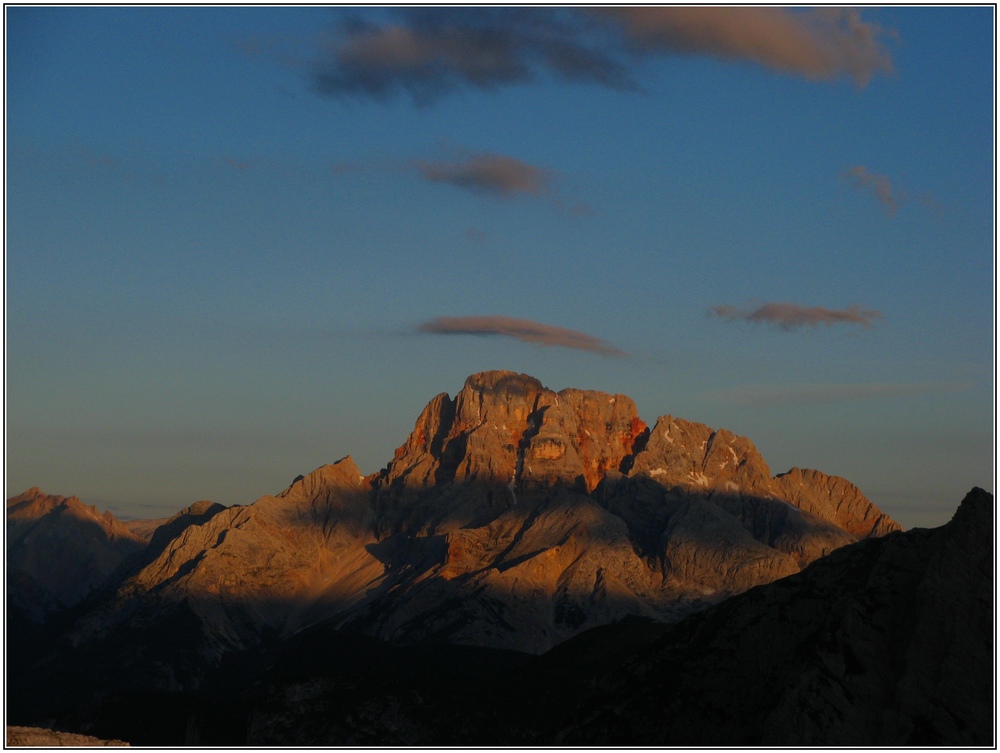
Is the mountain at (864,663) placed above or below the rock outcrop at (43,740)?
above

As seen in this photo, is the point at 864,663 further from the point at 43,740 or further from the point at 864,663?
the point at 43,740

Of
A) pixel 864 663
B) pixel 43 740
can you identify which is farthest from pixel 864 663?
pixel 43 740

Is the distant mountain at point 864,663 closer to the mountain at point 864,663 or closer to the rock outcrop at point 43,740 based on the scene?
the mountain at point 864,663

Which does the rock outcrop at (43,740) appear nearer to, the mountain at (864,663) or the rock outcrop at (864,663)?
the mountain at (864,663)

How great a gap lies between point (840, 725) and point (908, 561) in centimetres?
2608

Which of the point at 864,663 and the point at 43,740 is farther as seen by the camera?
the point at 864,663

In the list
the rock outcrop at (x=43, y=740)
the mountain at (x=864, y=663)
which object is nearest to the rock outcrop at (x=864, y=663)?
the mountain at (x=864, y=663)

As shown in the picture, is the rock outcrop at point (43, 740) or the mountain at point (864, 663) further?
the mountain at point (864, 663)

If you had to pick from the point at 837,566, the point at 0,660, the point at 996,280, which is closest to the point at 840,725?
the point at 837,566

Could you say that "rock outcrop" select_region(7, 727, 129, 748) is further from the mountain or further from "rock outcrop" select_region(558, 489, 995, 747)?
"rock outcrop" select_region(558, 489, 995, 747)

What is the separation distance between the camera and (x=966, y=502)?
7077 inches

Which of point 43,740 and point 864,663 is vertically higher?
point 864,663

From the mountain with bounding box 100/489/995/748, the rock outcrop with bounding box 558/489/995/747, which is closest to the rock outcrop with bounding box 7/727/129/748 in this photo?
the mountain with bounding box 100/489/995/748

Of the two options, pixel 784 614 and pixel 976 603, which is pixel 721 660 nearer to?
pixel 784 614
